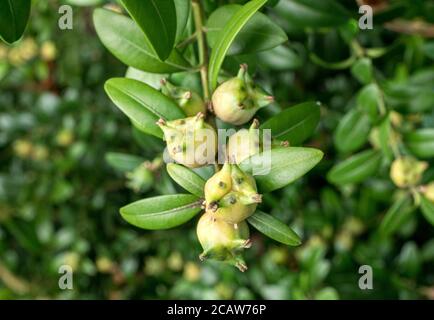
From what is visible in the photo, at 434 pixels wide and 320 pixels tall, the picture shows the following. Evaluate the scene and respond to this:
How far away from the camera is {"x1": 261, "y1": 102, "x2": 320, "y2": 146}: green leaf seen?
817mm

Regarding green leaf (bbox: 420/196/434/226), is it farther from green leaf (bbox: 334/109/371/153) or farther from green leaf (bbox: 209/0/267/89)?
green leaf (bbox: 209/0/267/89)

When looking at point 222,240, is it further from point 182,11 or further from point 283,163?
point 182,11

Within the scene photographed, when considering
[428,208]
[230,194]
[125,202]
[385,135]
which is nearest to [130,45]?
[230,194]

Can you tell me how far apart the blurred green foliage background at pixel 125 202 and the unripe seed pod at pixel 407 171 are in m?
0.28

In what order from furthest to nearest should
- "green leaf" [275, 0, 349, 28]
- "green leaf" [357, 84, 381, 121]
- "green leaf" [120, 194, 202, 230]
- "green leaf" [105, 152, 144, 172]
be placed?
"green leaf" [105, 152, 144, 172], "green leaf" [357, 84, 381, 121], "green leaf" [275, 0, 349, 28], "green leaf" [120, 194, 202, 230]

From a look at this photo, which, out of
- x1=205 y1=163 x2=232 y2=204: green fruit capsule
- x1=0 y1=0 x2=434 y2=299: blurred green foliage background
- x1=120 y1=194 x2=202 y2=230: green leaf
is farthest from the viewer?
x1=0 y1=0 x2=434 y2=299: blurred green foliage background

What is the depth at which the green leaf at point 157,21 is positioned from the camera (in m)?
0.74

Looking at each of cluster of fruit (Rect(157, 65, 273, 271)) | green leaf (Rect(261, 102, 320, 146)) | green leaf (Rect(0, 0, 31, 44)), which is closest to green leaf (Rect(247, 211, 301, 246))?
cluster of fruit (Rect(157, 65, 273, 271))

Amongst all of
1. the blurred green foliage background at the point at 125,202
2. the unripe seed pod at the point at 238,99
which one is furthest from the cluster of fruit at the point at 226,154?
the blurred green foliage background at the point at 125,202

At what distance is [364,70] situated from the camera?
125cm

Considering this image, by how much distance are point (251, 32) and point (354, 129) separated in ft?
1.59

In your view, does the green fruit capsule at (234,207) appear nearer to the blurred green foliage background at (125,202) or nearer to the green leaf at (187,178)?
the green leaf at (187,178)

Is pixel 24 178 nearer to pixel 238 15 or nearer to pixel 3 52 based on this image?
pixel 3 52

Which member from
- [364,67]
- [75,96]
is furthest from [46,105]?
[364,67]
